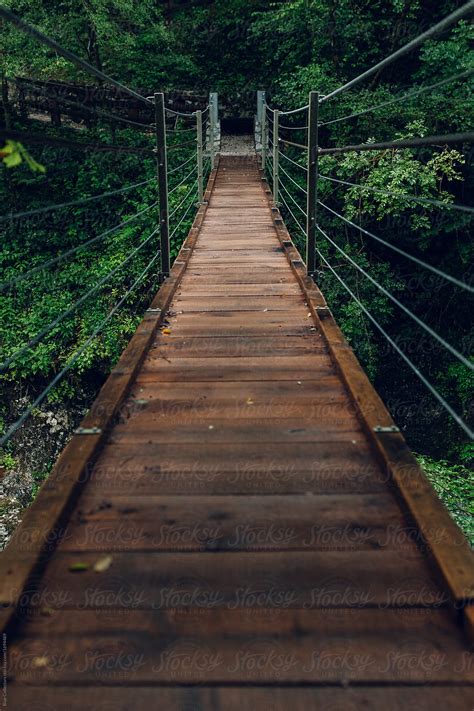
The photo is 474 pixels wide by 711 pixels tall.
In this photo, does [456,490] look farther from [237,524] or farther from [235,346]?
[237,524]

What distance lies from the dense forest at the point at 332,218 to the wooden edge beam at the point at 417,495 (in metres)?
5.56

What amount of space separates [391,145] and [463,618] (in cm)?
164

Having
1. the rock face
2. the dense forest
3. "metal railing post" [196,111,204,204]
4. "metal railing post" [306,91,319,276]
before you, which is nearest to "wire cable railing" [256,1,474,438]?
"metal railing post" [306,91,319,276]

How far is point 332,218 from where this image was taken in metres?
10.3

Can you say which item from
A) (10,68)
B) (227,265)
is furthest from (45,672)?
(10,68)

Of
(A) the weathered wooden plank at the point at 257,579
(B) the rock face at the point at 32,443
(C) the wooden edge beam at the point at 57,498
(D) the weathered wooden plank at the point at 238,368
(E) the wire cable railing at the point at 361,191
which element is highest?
(E) the wire cable railing at the point at 361,191

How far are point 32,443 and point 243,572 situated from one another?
26.3 ft

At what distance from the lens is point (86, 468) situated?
166 cm

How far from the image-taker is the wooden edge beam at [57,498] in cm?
122

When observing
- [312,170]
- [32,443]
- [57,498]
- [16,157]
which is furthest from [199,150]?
[16,157]

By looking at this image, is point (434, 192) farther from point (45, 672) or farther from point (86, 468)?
point (45, 672)

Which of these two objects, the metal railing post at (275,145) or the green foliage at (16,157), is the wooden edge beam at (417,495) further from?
the metal railing post at (275,145)

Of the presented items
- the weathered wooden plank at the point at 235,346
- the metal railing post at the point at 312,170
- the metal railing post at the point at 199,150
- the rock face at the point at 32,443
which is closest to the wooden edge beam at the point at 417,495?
the weathered wooden plank at the point at 235,346

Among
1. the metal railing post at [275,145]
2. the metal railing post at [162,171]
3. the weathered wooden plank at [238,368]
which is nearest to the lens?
the weathered wooden plank at [238,368]
